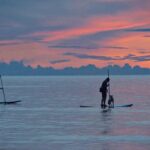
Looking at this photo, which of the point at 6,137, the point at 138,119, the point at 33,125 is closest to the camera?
the point at 6,137

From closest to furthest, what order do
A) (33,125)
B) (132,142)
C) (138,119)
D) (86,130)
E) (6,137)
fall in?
(132,142)
(6,137)
(86,130)
(33,125)
(138,119)

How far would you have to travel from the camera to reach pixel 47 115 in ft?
106

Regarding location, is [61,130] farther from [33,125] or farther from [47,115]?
[47,115]

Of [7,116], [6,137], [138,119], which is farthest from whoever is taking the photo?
[7,116]

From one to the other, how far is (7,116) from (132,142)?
505 inches

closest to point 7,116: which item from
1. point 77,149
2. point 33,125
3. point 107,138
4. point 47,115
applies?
point 47,115

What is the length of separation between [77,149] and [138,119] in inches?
431

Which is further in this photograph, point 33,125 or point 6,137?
point 33,125

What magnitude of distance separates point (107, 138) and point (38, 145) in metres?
2.93

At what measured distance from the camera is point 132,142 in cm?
2009

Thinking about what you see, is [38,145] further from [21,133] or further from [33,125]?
[33,125]

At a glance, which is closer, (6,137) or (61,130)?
(6,137)

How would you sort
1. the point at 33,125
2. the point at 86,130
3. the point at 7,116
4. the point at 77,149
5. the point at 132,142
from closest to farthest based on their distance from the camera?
the point at 77,149 → the point at 132,142 → the point at 86,130 → the point at 33,125 → the point at 7,116

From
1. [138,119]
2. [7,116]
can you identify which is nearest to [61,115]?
[7,116]
